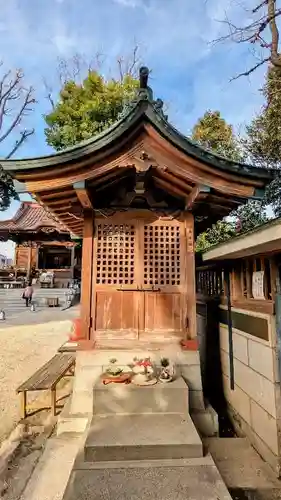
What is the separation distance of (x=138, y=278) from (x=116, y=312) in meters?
0.61

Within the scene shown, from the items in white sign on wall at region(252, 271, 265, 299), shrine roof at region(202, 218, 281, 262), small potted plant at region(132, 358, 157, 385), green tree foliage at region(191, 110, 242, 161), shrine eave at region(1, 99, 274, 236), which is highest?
green tree foliage at region(191, 110, 242, 161)

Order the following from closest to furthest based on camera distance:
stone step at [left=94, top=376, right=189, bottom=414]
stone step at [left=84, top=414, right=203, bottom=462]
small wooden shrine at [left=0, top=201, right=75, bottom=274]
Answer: stone step at [left=84, top=414, right=203, bottom=462]
stone step at [left=94, top=376, right=189, bottom=414]
small wooden shrine at [left=0, top=201, right=75, bottom=274]

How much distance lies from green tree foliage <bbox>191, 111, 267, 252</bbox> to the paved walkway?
20.5 ft

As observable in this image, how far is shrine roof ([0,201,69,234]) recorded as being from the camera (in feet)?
80.5

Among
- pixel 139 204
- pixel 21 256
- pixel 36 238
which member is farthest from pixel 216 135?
pixel 21 256

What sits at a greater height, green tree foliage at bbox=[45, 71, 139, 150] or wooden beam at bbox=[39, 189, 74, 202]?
green tree foliage at bbox=[45, 71, 139, 150]

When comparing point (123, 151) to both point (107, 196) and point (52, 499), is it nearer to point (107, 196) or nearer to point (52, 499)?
point (107, 196)

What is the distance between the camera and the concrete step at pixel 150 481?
2.48 metres

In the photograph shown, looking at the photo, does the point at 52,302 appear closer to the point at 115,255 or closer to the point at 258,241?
the point at 115,255

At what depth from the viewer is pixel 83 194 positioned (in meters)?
3.99

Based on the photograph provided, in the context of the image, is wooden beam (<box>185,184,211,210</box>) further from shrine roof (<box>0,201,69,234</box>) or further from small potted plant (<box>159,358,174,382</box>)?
shrine roof (<box>0,201,69,234</box>)

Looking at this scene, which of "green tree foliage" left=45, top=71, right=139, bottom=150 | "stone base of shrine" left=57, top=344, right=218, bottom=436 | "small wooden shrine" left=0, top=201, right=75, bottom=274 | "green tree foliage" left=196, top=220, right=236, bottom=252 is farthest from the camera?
"small wooden shrine" left=0, top=201, right=75, bottom=274

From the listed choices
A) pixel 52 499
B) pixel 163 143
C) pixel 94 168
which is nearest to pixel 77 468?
pixel 52 499

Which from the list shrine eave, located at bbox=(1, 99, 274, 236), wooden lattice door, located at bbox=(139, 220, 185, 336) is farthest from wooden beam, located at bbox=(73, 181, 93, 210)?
wooden lattice door, located at bbox=(139, 220, 185, 336)
